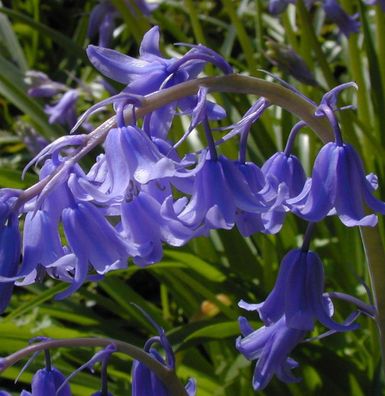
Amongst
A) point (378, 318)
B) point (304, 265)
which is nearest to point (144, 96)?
point (304, 265)

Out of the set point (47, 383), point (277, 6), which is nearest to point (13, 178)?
point (277, 6)

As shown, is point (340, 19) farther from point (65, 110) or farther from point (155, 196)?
point (155, 196)

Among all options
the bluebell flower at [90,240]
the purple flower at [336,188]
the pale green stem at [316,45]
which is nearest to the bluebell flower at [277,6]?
the pale green stem at [316,45]

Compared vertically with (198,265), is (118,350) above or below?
above

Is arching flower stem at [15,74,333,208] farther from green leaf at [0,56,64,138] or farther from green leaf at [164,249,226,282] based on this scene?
green leaf at [0,56,64,138]

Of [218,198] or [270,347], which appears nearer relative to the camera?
[218,198]

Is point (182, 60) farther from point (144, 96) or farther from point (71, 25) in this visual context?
point (71, 25)
